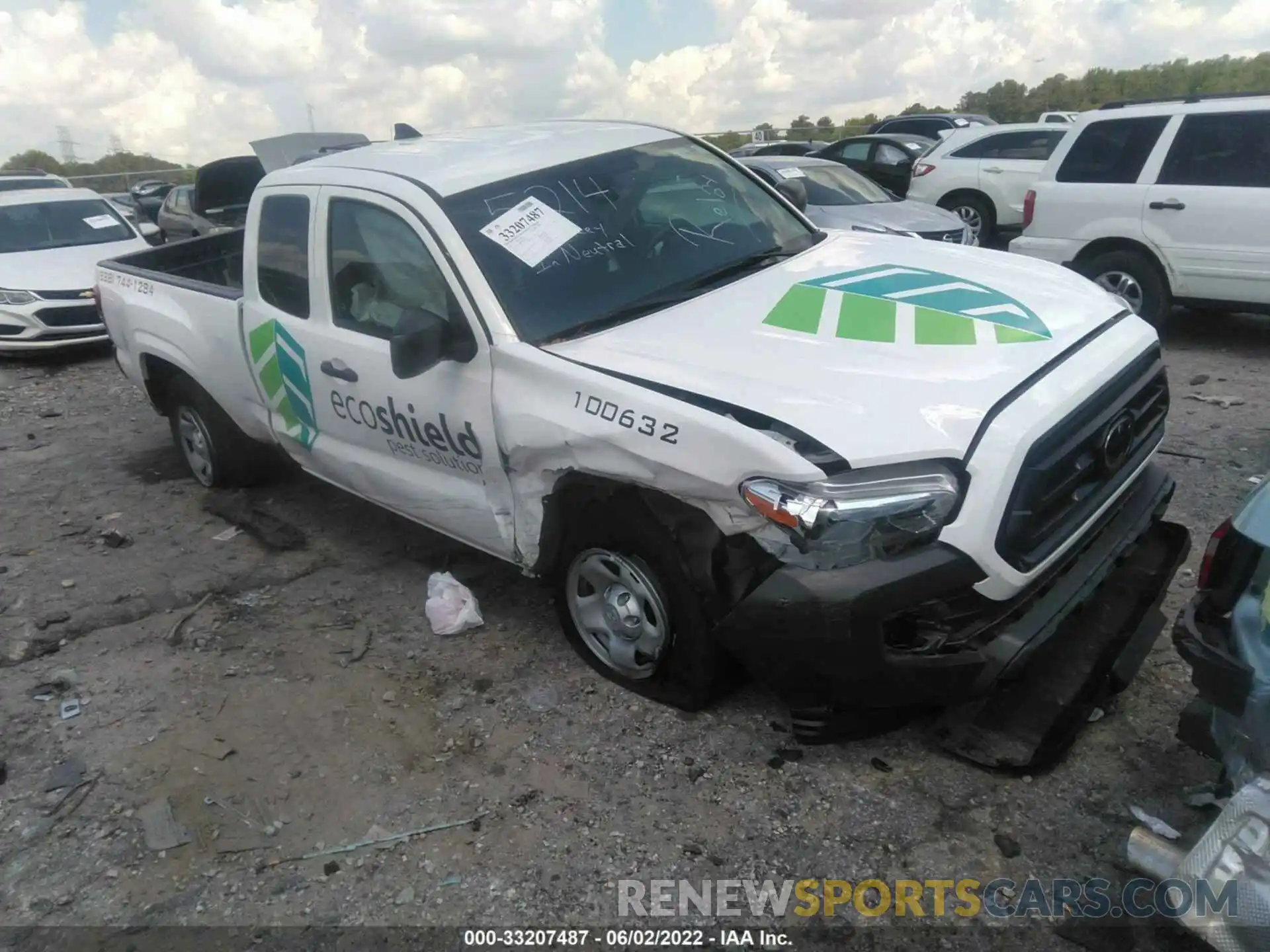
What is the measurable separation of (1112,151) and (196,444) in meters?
6.94

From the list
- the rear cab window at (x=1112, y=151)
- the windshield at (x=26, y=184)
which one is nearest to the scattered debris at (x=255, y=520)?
the rear cab window at (x=1112, y=151)

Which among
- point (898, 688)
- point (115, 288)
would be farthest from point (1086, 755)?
point (115, 288)

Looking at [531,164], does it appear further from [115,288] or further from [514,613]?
[115,288]

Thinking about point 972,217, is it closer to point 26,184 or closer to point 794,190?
point 794,190

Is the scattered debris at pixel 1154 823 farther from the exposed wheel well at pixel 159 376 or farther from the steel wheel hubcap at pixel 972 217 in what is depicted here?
the steel wheel hubcap at pixel 972 217

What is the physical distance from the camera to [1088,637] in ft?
10.1

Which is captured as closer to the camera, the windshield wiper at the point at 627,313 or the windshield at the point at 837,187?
the windshield wiper at the point at 627,313

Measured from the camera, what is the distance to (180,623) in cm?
419

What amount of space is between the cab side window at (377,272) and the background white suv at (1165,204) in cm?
522

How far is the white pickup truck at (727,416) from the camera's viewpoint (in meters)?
2.53

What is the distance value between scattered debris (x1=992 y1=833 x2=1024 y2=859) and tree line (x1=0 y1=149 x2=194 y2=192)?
3054 cm

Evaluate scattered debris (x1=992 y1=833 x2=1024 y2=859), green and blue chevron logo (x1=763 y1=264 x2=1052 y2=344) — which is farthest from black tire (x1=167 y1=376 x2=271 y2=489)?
scattered debris (x1=992 y1=833 x2=1024 y2=859)

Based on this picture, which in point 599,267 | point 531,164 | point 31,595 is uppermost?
point 531,164

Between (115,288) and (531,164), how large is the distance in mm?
3254
